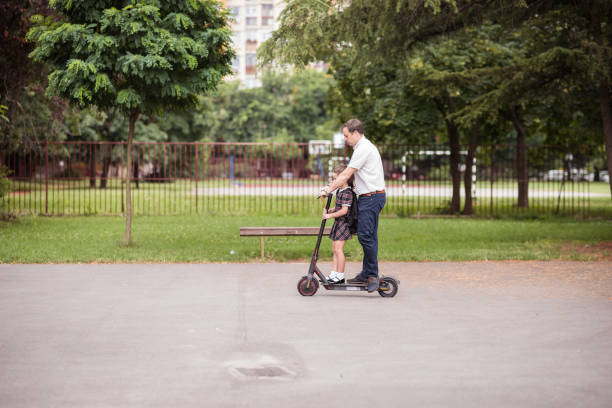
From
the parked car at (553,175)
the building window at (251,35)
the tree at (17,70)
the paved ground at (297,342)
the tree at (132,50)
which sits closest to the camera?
the paved ground at (297,342)

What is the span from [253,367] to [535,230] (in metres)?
13.0

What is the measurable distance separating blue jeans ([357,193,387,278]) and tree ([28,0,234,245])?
189 inches

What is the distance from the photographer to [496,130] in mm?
24016

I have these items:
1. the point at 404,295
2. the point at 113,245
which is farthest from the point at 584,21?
the point at 113,245

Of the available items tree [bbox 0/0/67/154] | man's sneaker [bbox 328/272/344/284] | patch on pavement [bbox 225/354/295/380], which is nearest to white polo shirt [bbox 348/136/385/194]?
man's sneaker [bbox 328/272/344/284]

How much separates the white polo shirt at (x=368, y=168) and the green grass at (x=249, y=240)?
12.4ft

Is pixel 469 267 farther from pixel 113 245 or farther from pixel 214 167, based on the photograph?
pixel 214 167

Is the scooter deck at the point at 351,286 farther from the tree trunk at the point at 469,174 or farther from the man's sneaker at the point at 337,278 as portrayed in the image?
the tree trunk at the point at 469,174

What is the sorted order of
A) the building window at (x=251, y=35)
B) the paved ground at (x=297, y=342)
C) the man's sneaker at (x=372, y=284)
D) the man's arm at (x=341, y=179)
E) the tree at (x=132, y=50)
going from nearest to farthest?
the paved ground at (x=297, y=342) < the man's arm at (x=341, y=179) < the man's sneaker at (x=372, y=284) < the tree at (x=132, y=50) < the building window at (x=251, y=35)

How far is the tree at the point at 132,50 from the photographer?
11.2 metres

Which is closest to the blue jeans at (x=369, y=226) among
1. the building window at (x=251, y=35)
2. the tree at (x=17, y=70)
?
the tree at (x=17, y=70)

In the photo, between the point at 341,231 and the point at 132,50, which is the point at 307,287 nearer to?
the point at 341,231

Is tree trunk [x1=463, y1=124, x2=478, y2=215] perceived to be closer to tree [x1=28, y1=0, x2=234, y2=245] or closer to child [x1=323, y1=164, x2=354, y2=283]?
tree [x1=28, y1=0, x2=234, y2=245]

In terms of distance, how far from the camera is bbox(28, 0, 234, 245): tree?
11164 millimetres
